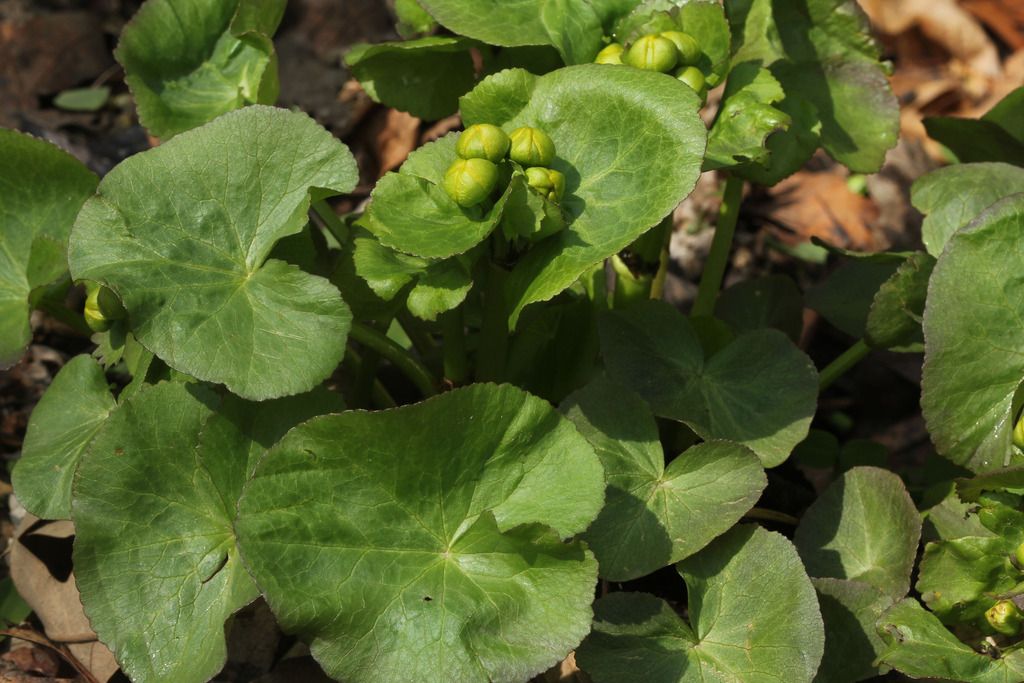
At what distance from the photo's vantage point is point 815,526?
1946mm

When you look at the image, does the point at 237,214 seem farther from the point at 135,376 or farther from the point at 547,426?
the point at 547,426

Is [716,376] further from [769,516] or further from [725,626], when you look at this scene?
[725,626]

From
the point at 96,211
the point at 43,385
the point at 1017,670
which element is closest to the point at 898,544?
the point at 1017,670

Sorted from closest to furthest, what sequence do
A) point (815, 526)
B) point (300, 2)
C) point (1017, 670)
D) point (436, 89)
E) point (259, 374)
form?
point (259, 374) → point (1017, 670) → point (815, 526) → point (436, 89) → point (300, 2)

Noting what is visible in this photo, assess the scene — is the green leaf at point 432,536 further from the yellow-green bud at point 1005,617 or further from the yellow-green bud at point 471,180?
the yellow-green bud at point 1005,617

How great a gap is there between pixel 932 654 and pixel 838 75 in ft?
3.81

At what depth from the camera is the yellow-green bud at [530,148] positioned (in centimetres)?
163

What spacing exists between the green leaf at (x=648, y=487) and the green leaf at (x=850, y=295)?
0.73 metres

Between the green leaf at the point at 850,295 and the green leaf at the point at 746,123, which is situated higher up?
the green leaf at the point at 746,123

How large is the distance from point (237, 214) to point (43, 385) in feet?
3.58

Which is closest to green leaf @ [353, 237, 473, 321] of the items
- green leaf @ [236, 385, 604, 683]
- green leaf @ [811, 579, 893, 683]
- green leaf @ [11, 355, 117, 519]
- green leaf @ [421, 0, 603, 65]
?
green leaf @ [236, 385, 604, 683]

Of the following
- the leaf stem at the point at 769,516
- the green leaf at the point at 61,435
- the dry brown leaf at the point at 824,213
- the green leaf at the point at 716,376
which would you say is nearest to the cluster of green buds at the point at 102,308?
the green leaf at the point at 61,435

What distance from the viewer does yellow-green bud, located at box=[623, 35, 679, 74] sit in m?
1.78

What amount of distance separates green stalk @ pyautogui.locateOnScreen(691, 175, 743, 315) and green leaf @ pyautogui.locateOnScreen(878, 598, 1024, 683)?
0.80 metres
